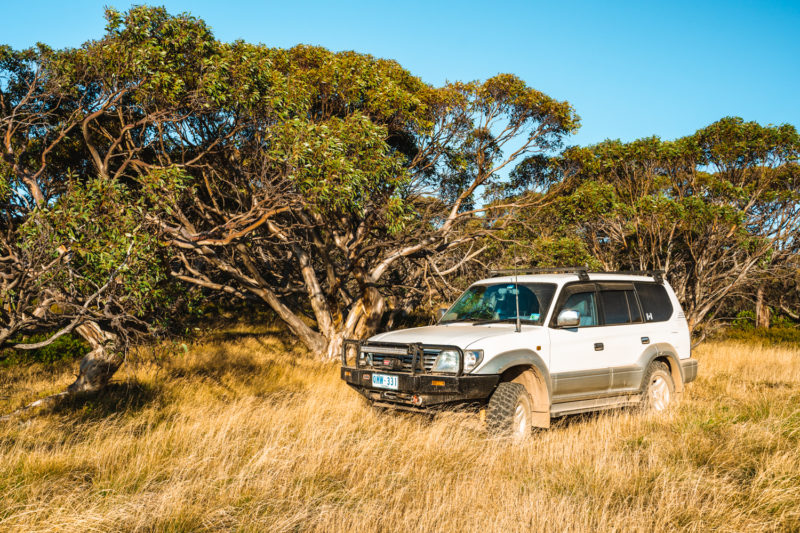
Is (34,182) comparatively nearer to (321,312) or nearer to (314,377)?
(314,377)

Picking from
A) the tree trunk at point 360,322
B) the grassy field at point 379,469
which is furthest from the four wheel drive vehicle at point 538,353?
the tree trunk at point 360,322

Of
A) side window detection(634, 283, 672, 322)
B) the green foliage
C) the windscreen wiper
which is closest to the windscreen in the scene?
the windscreen wiper

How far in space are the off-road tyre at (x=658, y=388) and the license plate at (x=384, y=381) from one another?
136 inches

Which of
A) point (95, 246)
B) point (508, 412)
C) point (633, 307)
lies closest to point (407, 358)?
point (508, 412)

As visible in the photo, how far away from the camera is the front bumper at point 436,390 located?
223 inches

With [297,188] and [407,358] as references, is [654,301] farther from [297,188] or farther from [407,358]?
[297,188]

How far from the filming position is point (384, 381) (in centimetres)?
620

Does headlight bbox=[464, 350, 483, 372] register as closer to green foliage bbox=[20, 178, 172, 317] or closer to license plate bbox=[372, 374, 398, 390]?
license plate bbox=[372, 374, 398, 390]

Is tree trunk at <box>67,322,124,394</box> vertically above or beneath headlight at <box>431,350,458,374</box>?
beneath

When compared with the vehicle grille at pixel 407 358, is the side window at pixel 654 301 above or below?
above

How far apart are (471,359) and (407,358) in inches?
29.0

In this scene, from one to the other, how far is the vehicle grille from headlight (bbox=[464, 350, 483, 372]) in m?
0.32

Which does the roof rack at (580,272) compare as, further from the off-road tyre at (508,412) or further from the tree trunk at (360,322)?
the tree trunk at (360,322)

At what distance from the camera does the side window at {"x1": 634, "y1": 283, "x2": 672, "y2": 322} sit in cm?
783
